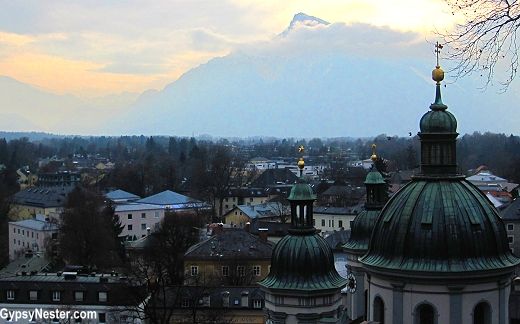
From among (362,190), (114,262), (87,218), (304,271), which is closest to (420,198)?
(304,271)

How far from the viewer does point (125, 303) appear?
153 feet

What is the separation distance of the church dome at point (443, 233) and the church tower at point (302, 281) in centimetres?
516

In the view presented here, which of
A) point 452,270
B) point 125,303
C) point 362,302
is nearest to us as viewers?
point 452,270

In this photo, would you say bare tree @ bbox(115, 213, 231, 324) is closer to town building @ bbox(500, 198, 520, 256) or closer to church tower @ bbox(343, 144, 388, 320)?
church tower @ bbox(343, 144, 388, 320)

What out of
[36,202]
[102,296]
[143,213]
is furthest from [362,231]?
[36,202]

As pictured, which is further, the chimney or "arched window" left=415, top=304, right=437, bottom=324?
the chimney

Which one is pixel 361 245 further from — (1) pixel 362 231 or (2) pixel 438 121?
(2) pixel 438 121

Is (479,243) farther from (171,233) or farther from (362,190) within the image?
(362,190)

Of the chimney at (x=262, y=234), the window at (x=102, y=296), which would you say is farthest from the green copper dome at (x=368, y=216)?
the chimney at (x=262, y=234)

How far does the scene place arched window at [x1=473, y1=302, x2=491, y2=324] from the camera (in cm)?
2383

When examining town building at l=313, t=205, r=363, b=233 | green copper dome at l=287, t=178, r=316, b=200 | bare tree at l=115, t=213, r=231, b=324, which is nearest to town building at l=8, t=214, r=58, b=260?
→ bare tree at l=115, t=213, r=231, b=324

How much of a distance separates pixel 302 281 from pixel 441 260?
753cm

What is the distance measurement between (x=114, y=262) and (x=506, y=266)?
48.7m

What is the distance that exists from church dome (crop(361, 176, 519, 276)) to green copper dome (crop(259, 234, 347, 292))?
5.19m
